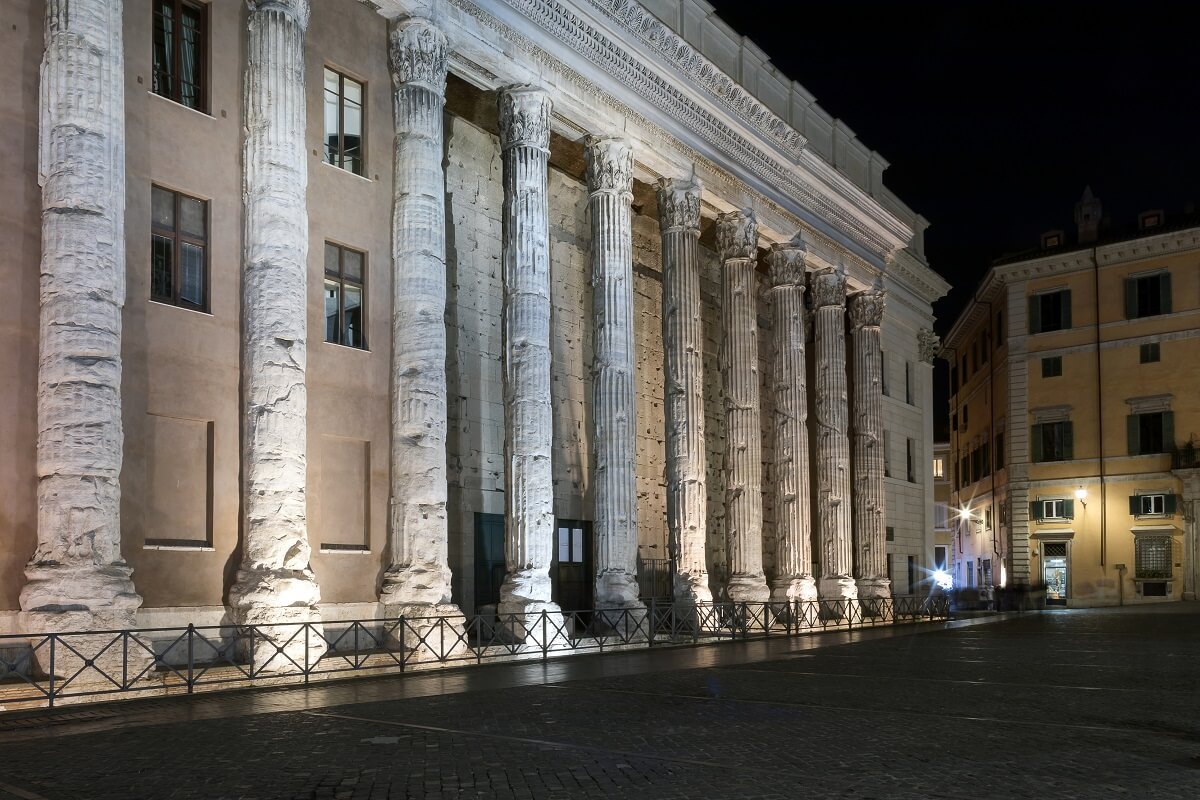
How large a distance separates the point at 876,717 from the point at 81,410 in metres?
9.35

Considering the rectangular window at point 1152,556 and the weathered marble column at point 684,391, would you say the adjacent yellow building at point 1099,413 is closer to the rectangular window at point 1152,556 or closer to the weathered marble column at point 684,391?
the rectangular window at point 1152,556

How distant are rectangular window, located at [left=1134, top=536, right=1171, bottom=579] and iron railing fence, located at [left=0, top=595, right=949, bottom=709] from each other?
2476 centimetres

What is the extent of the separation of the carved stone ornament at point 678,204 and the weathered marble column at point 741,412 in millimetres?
2649

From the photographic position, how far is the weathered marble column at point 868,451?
33750mm

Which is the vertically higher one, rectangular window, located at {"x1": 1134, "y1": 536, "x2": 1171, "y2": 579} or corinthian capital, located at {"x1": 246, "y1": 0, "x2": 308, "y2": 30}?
corinthian capital, located at {"x1": 246, "y1": 0, "x2": 308, "y2": 30}

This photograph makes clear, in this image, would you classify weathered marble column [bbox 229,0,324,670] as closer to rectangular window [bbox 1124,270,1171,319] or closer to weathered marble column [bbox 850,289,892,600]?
weathered marble column [bbox 850,289,892,600]

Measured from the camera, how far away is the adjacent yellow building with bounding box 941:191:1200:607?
42.3 meters

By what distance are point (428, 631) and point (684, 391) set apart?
31.7 feet

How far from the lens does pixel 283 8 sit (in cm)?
1612

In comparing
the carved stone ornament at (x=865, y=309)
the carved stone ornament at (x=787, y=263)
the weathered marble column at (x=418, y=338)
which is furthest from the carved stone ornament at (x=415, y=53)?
the carved stone ornament at (x=865, y=309)

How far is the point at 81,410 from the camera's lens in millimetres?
13195

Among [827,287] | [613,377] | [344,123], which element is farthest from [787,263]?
[344,123]

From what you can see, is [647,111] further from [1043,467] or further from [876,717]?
[1043,467]

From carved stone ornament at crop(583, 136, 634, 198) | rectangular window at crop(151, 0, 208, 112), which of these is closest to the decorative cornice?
carved stone ornament at crop(583, 136, 634, 198)
